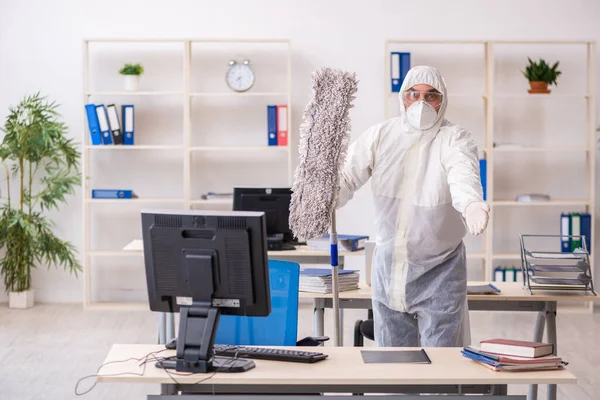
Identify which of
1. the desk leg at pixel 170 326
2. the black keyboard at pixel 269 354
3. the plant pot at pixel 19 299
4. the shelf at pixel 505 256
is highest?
the shelf at pixel 505 256

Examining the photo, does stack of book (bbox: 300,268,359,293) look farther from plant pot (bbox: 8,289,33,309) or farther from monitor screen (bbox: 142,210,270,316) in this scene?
plant pot (bbox: 8,289,33,309)

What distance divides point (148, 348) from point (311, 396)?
2.03ft

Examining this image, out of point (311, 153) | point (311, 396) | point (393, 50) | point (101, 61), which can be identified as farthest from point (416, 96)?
point (101, 61)

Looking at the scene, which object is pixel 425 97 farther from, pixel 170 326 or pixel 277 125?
pixel 277 125

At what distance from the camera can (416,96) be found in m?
3.14

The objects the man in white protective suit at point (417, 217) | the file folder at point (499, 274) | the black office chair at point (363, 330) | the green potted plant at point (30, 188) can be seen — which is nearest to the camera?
the man in white protective suit at point (417, 217)

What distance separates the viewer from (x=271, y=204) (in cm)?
515

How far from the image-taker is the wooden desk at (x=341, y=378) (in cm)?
248

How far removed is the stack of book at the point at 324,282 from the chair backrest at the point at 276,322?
2.68 feet

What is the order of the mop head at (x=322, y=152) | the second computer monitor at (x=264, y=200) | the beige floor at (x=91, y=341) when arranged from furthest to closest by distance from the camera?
the second computer monitor at (x=264, y=200) → the beige floor at (x=91, y=341) → the mop head at (x=322, y=152)

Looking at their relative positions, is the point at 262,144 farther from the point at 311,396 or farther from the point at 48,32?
the point at 311,396

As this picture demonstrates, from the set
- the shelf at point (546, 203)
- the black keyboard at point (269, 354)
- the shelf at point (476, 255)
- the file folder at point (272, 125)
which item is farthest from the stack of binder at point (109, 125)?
the black keyboard at point (269, 354)

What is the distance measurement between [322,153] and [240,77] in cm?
410

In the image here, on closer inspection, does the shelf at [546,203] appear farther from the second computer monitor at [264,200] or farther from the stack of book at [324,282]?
the stack of book at [324,282]
